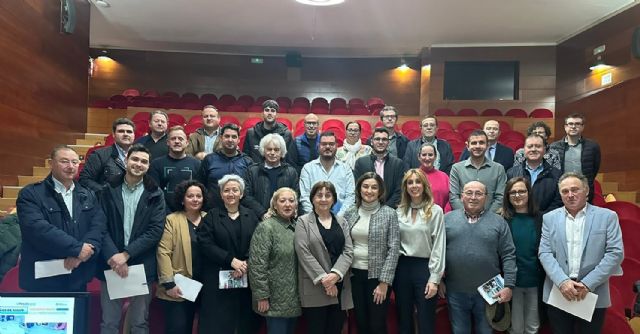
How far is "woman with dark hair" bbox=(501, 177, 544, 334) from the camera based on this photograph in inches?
112

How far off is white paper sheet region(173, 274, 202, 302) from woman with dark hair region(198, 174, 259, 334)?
0.15 ft

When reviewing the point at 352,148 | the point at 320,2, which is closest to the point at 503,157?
the point at 352,148

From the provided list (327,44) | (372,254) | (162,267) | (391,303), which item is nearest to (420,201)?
(372,254)

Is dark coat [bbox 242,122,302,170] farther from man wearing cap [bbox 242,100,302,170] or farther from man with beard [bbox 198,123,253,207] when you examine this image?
man with beard [bbox 198,123,253,207]

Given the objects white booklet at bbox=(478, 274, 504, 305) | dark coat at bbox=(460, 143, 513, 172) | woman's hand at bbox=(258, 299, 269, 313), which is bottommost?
woman's hand at bbox=(258, 299, 269, 313)

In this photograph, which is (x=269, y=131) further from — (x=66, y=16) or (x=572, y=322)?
(x=66, y=16)

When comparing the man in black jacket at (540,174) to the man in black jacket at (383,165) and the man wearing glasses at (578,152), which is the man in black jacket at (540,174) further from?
the man in black jacket at (383,165)

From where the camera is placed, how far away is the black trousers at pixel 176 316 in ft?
9.07

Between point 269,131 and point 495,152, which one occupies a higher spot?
point 269,131

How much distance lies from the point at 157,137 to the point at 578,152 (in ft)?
10.5

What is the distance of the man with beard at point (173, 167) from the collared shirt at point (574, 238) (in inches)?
90.3

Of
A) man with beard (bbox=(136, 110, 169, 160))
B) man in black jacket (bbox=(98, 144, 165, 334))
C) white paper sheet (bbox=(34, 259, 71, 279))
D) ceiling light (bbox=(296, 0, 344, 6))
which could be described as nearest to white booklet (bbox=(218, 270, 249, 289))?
man in black jacket (bbox=(98, 144, 165, 334))

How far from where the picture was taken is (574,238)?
2709 mm

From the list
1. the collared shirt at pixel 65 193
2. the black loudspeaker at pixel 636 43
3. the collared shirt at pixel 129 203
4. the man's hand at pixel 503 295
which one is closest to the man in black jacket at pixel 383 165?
the man's hand at pixel 503 295
